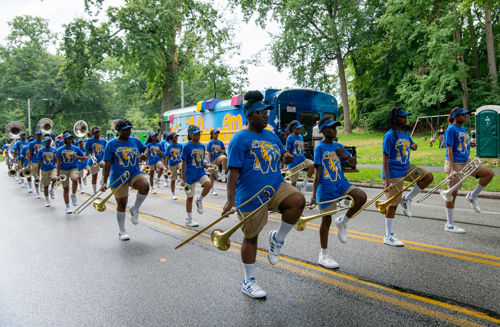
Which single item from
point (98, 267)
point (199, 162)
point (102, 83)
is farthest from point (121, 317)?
point (102, 83)

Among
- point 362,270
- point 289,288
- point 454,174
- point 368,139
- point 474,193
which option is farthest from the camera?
point 368,139

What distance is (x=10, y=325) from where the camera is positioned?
10.8 feet

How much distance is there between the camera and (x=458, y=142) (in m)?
6.16

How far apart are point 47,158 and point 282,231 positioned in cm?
870

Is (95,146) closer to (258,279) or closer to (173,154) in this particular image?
(173,154)

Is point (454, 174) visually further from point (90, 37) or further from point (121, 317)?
point (90, 37)

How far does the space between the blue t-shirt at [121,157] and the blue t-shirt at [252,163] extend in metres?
3.17

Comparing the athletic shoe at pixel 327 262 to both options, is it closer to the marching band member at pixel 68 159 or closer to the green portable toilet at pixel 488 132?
the marching band member at pixel 68 159

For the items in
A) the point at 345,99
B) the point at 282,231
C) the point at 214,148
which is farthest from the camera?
the point at 345,99

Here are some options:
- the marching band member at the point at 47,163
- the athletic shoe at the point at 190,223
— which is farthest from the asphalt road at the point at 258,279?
the marching band member at the point at 47,163

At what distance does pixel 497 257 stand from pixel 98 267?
5210 mm

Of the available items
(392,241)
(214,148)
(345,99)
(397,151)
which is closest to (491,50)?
(345,99)

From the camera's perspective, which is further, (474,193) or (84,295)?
(474,193)

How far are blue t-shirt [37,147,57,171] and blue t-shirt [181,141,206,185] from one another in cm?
489
